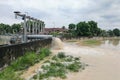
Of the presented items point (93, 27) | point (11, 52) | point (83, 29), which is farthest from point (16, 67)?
point (93, 27)

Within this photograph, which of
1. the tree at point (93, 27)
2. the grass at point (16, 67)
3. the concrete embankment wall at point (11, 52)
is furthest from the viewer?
the tree at point (93, 27)

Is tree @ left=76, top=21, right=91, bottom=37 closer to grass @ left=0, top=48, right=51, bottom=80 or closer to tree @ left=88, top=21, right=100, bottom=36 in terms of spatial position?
tree @ left=88, top=21, right=100, bottom=36

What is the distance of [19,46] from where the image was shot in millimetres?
18547

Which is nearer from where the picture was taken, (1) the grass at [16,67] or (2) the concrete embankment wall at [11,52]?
(1) the grass at [16,67]

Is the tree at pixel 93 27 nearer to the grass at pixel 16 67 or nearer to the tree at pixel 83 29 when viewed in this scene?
the tree at pixel 83 29

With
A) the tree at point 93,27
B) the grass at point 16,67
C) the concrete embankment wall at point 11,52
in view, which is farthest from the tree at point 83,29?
the grass at point 16,67

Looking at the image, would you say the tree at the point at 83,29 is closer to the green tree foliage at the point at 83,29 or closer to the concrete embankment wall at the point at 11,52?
the green tree foliage at the point at 83,29

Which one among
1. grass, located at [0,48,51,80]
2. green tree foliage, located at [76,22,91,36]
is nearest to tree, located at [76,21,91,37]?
green tree foliage, located at [76,22,91,36]

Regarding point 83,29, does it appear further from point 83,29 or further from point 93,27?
point 93,27

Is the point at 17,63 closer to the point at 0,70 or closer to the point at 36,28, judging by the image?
the point at 0,70

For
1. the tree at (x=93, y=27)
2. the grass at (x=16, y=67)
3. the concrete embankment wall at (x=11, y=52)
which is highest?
the tree at (x=93, y=27)

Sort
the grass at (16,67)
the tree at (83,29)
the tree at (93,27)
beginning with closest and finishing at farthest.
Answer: the grass at (16,67)
the tree at (83,29)
the tree at (93,27)

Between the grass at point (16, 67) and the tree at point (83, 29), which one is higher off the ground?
the tree at point (83, 29)

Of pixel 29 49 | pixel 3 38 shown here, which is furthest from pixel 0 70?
pixel 3 38
